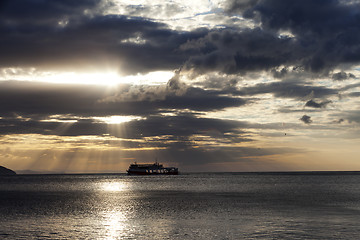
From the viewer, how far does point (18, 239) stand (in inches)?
1773

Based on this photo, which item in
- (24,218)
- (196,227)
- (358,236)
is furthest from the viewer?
(24,218)

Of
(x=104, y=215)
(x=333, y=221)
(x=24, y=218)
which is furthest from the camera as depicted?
(x=104, y=215)

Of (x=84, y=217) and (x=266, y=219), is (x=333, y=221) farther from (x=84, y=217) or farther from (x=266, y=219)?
(x=84, y=217)

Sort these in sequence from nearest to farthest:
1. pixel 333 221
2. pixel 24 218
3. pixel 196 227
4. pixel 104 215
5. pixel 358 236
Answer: pixel 358 236 → pixel 196 227 → pixel 333 221 → pixel 24 218 → pixel 104 215

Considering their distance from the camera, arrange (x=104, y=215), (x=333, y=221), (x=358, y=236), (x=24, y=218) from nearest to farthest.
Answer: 1. (x=358, y=236)
2. (x=333, y=221)
3. (x=24, y=218)
4. (x=104, y=215)

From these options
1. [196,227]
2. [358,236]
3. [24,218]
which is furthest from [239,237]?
[24,218]

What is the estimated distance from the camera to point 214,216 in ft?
217

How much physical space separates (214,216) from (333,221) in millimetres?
18843

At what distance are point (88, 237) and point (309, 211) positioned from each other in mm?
42802

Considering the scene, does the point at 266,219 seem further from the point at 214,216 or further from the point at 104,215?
the point at 104,215

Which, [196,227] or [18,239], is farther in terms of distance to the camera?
[196,227]

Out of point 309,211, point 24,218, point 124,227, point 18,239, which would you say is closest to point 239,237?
point 124,227

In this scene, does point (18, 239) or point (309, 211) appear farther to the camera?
point (309, 211)

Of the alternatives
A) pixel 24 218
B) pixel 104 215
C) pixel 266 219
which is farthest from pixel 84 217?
pixel 266 219
